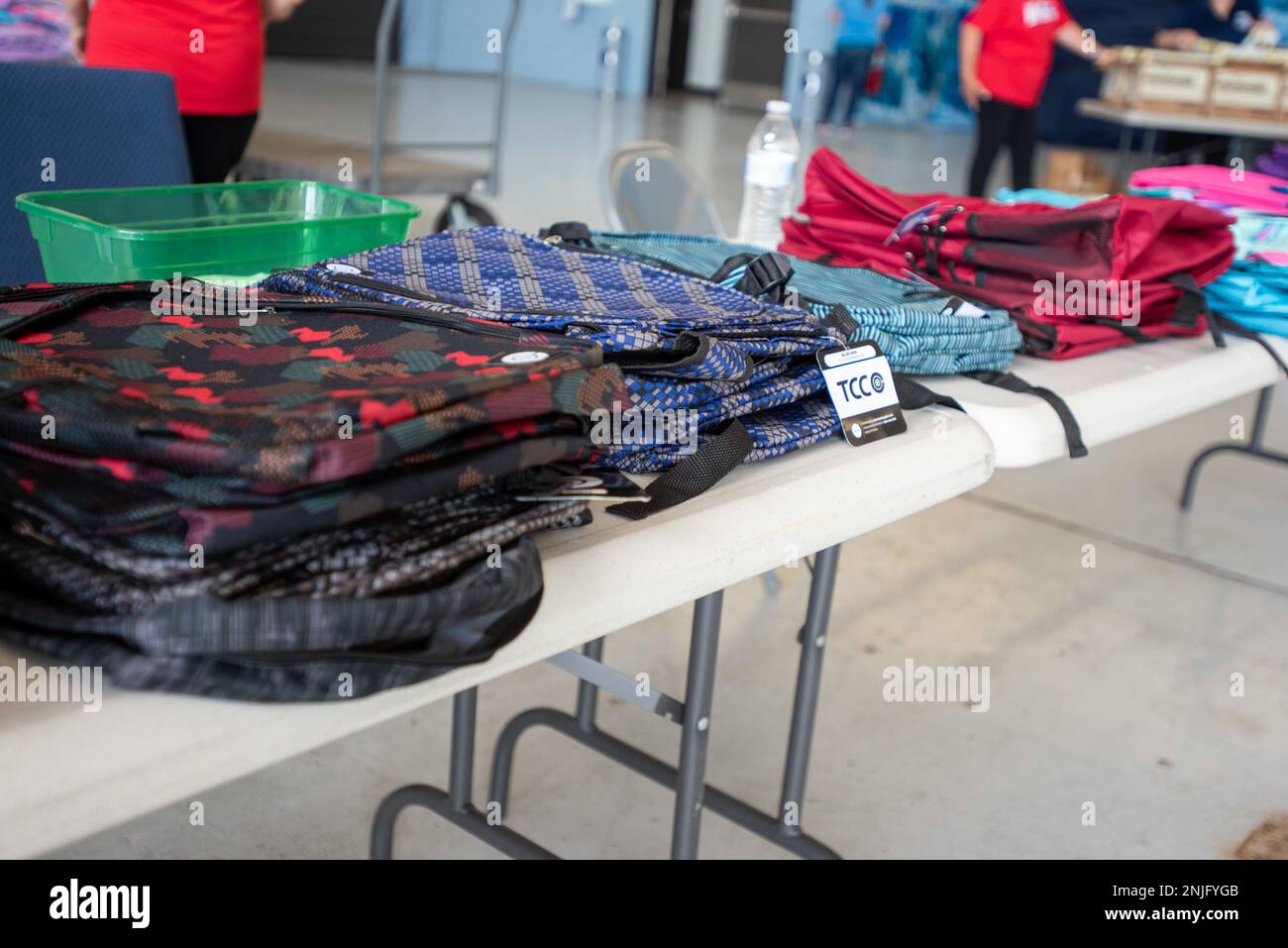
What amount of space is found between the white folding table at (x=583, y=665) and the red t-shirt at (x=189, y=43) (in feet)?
5.30

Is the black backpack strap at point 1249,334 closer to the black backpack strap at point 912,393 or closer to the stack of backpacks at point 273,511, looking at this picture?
the black backpack strap at point 912,393

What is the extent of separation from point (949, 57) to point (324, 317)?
38.2 ft

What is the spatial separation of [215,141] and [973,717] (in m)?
1.94

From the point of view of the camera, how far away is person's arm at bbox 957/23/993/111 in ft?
18.0

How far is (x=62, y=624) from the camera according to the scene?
66 centimetres

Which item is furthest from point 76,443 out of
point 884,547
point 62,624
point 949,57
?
point 949,57

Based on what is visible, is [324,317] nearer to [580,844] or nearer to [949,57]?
[580,844]

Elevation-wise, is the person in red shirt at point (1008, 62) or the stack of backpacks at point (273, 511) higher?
the person in red shirt at point (1008, 62)

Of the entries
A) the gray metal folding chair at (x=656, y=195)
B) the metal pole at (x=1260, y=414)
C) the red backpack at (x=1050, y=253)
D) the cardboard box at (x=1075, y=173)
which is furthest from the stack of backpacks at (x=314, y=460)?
the cardboard box at (x=1075, y=173)

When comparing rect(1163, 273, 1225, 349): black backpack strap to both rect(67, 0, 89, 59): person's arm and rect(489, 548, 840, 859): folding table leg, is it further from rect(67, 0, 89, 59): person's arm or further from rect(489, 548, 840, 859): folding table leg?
rect(67, 0, 89, 59): person's arm

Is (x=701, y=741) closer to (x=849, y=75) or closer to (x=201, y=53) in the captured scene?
(x=201, y=53)

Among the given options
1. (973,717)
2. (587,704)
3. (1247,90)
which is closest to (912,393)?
(587,704)

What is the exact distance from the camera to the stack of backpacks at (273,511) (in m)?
0.66

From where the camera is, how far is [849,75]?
10.6 metres
